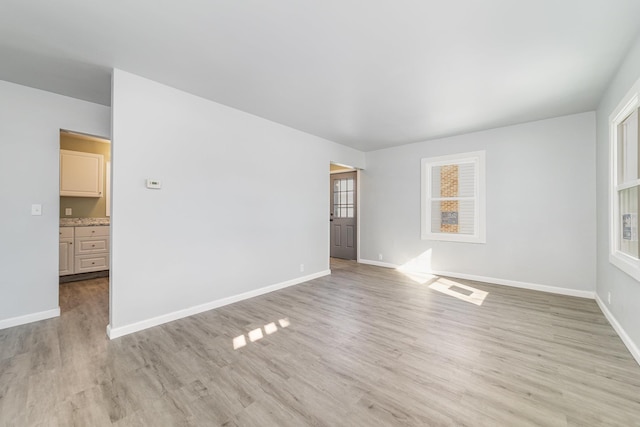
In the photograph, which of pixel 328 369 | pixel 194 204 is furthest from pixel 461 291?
pixel 194 204

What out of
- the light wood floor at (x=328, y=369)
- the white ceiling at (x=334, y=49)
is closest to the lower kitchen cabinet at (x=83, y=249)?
the light wood floor at (x=328, y=369)

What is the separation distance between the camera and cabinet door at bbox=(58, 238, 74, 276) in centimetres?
445

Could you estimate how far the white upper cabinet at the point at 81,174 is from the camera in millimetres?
4711

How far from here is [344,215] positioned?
6.97 metres

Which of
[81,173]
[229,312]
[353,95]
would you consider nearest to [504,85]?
Result: [353,95]

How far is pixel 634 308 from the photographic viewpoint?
2221mm

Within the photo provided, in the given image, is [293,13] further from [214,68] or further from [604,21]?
[604,21]

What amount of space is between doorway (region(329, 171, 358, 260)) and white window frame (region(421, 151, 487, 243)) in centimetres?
177

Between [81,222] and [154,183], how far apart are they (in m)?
3.15

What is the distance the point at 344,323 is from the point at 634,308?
2.47 meters

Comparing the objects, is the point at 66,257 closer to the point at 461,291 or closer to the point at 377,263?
the point at 377,263

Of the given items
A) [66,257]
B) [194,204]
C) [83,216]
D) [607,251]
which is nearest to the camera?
[607,251]

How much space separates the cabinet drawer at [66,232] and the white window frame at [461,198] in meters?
6.27

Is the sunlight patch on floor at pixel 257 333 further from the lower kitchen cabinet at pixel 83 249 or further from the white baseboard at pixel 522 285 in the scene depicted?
the lower kitchen cabinet at pixel 83 249
